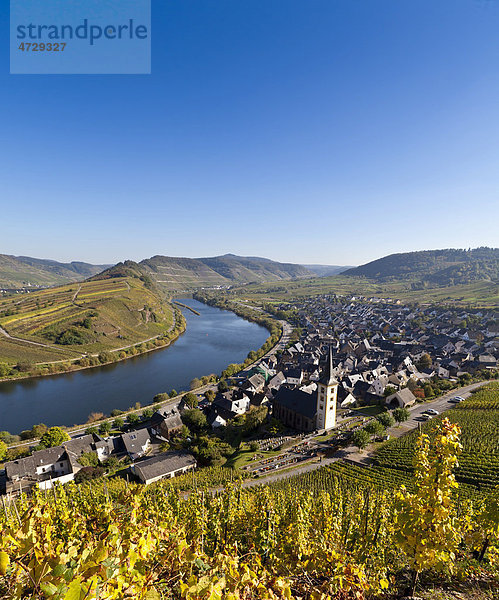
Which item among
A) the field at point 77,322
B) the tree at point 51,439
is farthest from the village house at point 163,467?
the field at point 77,322

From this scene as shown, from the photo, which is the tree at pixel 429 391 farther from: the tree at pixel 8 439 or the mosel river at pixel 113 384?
the tree at pixel 8 439

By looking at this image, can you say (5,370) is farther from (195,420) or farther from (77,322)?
(195,420)

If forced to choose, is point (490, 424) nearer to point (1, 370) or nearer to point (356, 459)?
point (356, 459)

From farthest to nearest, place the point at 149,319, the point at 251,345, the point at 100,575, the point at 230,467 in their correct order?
the point at 149,319 < the point at 251,345 < the point at 230,467 < the point at 100,575

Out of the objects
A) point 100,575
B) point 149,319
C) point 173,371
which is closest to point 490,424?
point 100,575

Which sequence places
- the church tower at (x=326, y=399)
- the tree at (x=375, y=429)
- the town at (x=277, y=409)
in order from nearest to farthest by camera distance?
1. the town at (x=277, y=409)
2. the tree at (x=375, y=429)
3. the church tower at (x=326, y=399)

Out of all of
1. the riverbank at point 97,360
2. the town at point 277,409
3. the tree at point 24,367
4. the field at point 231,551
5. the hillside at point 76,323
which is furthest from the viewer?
the hillside at point 76,323

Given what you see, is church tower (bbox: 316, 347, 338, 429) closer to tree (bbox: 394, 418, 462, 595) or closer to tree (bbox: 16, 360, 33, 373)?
tree (bbox: 394, 418, 462, 595)

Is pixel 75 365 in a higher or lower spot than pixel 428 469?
lower
